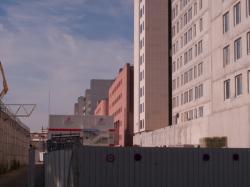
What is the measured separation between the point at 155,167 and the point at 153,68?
86199mm

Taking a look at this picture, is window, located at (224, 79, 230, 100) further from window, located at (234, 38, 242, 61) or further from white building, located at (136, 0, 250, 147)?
window, located at (234, 38, 242, 61)

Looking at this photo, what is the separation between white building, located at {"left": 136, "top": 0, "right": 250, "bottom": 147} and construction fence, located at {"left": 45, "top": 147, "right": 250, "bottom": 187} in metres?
26.8

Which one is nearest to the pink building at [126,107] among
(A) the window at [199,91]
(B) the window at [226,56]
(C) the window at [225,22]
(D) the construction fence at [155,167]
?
(A) the window at [199,91]

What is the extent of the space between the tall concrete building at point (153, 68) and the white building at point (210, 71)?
1778 cm

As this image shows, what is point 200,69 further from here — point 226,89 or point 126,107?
point 126,107

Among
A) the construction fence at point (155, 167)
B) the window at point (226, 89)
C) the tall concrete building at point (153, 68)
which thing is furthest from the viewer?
the tall concrete building at point (153, 68)

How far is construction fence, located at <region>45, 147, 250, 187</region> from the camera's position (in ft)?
53.5

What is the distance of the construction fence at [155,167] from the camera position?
1630cm

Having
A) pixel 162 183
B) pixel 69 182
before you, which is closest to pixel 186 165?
pixel 162 183

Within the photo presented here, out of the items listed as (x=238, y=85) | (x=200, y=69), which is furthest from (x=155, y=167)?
(x=200, y=69)

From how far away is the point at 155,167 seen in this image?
17.0m

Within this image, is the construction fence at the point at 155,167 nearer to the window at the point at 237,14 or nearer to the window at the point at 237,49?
the window at the point at 237,49

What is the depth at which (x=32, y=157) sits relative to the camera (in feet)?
87.9

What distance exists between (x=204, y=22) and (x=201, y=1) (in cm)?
310
